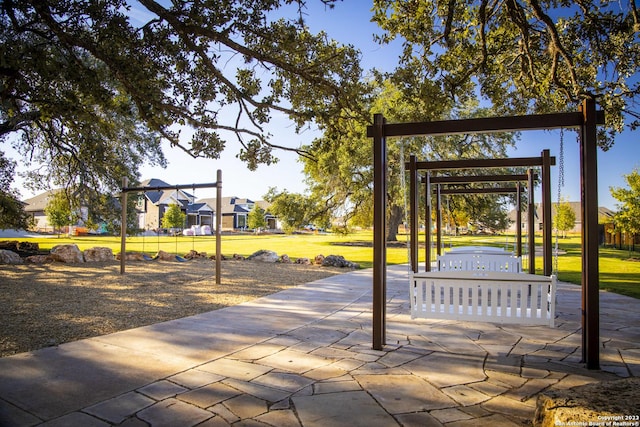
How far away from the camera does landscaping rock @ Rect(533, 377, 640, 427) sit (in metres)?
1.96

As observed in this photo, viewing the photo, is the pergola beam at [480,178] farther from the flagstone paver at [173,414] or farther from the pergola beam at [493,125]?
the flagstone paver at [173,414]

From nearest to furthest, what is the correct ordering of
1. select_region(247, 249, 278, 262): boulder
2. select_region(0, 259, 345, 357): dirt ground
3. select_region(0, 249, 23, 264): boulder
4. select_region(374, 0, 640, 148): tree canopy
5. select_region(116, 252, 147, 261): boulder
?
select_region(0, 259, 345, 357): dirt ground → select_region(374, 0, 640, 148): tree canopy → select_region(0, 249, 23, 264): boulder → select_region(247, 249, 278, 262): boulder → select_region(116, 252, 147, 261): boulder

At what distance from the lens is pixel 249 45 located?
6426 mm

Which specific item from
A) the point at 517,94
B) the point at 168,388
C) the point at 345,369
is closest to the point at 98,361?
the point at 168,388

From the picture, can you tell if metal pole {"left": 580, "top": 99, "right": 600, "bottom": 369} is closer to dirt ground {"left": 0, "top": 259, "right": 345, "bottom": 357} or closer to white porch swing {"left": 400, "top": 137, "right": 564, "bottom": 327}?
white porch swing {"left": 400, "top": 137, "right": 564, "bottom": 327}

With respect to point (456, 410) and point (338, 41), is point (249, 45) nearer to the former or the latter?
point (338, 41)

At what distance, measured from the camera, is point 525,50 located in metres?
6.94

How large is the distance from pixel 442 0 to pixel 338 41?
5.93 feet

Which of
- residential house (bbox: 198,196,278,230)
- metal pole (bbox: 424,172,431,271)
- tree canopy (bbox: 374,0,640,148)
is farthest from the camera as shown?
residential house (bbox: 198,196,278,230)

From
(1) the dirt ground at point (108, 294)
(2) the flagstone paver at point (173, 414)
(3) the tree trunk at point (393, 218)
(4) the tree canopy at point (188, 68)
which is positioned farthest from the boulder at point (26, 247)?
(3) the tree trunk at point (393, 218)

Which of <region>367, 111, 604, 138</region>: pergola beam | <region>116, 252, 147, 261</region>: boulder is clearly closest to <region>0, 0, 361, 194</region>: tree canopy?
<region>367, 111, 604, 138</region>: pergola beam

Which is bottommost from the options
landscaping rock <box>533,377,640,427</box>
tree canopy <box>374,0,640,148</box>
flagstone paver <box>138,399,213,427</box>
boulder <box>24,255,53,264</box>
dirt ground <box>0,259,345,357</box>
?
dirt ground <box>0,259,345,357</box>

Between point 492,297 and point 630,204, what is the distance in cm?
1823

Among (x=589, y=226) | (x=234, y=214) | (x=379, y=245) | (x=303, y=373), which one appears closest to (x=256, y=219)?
(x=234, y=214)
